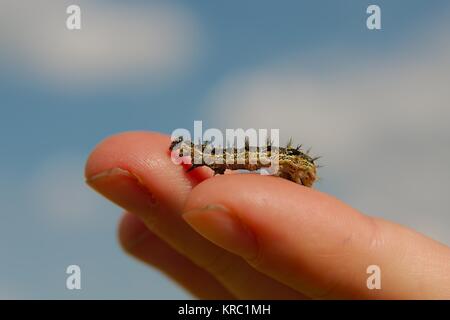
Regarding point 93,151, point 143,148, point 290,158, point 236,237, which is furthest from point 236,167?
point 236,237

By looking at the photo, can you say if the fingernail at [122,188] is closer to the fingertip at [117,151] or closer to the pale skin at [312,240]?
the fingertip at [117,151]

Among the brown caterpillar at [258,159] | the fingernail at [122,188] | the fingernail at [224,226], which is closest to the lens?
the fingernail at [224,226]

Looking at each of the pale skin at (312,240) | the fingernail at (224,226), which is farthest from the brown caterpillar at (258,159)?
the fingernail at (224,226)

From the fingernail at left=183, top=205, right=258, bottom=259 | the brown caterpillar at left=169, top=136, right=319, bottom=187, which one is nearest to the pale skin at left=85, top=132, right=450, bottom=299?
the fingernail at left=183, top=205, right=258, bottom=259

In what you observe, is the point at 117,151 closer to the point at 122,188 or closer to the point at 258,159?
the point at 122,188

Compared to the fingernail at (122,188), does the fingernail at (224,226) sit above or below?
below

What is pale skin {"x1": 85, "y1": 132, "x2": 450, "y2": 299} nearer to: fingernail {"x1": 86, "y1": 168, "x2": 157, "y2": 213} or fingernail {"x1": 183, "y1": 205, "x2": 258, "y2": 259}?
fingernail {"x1": 183, "y1": 205, "x2": 258, "y2": 259}
